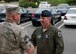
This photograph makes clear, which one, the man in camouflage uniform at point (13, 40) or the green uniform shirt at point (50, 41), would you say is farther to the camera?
the green uniform shirt at point (50, 41)

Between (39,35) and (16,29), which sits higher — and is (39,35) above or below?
below

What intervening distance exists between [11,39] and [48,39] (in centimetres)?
113

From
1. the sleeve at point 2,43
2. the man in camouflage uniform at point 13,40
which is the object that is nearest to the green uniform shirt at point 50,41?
the man in camouflage uniform at point 13,40

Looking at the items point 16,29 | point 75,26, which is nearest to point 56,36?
point 16,29

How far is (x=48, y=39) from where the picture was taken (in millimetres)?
5316

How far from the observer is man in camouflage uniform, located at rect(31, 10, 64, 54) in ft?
17.3

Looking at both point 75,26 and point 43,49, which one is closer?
point 43,49

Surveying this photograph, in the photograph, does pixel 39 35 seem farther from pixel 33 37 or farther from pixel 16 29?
pixel 16 29

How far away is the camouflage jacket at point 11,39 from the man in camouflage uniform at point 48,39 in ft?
3.32

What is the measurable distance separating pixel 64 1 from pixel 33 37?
76.1 metres

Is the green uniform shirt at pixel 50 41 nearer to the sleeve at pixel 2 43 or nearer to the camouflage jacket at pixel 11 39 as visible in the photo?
the camouflage jacket at pixel 11 39

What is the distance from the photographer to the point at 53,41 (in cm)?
→ 532

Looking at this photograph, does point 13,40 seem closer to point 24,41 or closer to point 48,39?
point 24,41

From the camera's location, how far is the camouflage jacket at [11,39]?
4328 millimetres
